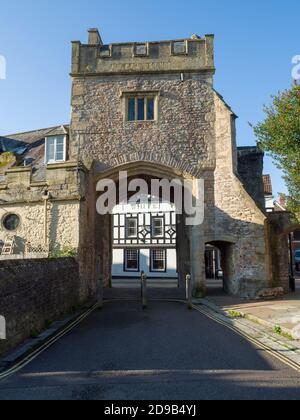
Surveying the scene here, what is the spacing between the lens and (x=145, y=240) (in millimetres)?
30672

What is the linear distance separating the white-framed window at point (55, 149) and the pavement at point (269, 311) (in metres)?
9.37

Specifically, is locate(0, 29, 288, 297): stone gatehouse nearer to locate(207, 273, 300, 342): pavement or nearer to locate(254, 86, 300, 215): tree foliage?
locate(207, 273, 300, 342): pavement

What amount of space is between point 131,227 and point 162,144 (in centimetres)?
1790

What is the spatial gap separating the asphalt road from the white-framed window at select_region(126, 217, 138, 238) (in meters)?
23.0

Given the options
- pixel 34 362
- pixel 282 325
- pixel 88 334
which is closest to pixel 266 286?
pixel 282 325

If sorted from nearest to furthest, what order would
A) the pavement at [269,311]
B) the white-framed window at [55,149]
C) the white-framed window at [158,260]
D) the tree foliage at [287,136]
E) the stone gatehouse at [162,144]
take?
the pavement at [269,311] → the tree foliage at [287,136] → the stone gatehouse at [162,144] → the white-framed window at [55,149] → the white-framed window at [158,260]

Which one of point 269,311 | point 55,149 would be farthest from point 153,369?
point 55,149

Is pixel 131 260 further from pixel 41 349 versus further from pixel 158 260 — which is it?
pixel 41 349

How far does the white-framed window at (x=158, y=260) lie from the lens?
30.4 metres

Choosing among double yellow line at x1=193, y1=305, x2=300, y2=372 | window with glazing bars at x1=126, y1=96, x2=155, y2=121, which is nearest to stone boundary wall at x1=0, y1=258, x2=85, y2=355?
double yellow line at x1=193, y1=305, x2=300, y2=372

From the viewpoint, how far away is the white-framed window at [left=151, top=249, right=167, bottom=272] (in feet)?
99.9

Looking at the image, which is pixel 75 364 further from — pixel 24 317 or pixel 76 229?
pixel 76 229

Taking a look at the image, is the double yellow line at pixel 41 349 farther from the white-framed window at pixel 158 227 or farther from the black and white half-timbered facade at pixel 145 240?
the white-framed window at pixel 158 227

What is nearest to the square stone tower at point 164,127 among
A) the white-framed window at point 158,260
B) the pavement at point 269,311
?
the pavement at point 269,311
